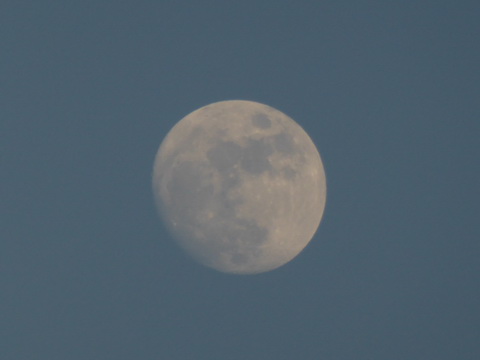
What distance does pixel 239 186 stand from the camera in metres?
16.4

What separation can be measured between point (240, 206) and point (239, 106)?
385 cm

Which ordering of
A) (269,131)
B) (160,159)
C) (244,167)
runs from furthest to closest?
(160,159)
(269,131)
(244,167)

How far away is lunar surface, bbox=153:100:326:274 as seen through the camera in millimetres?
16516

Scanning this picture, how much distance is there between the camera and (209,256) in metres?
18.0

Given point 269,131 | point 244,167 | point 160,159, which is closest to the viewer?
point 244,167

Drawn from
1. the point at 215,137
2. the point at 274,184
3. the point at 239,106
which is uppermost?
the point at 239,106

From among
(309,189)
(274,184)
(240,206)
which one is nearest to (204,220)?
(240,206)

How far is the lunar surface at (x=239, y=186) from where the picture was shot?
1652cm

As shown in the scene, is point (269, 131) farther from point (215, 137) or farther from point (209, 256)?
point (209, 256)

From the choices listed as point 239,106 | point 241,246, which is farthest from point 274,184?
point 239,106

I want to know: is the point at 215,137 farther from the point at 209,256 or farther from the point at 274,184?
the point at 209,256

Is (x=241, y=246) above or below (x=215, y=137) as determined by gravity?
below

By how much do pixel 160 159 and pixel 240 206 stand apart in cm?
353

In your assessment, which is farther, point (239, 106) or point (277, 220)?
point (239, 106)
